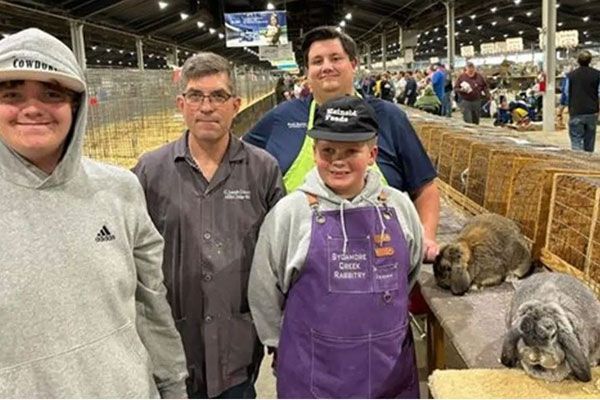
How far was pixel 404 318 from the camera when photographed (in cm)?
207

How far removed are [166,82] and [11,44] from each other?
9.34m

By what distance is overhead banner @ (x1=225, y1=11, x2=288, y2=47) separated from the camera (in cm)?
1631

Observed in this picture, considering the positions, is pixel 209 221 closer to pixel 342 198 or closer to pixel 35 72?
pixel 342 198

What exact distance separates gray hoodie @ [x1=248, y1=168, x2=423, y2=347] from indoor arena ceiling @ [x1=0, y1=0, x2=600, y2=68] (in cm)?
1222

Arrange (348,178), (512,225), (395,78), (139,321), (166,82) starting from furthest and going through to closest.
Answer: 1. (395,78)
2. (166,82)
3. (512,225)
4. (348,178)
5. (139,321)

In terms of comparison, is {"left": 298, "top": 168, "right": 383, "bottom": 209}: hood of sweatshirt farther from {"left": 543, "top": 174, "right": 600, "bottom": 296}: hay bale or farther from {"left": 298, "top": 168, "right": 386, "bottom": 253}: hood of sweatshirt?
{"left": 543, "top": 174, "right": 600, "bottom": 296}: hay bale

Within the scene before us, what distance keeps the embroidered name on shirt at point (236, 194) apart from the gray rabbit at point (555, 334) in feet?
3.52

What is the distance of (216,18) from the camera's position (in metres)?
23.5

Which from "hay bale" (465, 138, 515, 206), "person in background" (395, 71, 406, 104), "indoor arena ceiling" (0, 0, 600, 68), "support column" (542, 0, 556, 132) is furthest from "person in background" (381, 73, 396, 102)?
"hay bale" (465, 138, 515, 206)

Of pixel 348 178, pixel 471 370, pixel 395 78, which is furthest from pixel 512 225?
pixel 395 78

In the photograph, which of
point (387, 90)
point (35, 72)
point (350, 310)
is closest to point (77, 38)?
point (387, 90)

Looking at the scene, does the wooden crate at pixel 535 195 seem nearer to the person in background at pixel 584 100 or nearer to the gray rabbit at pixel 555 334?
the gray rabbit at pixel 555 334

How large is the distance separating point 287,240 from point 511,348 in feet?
2.98

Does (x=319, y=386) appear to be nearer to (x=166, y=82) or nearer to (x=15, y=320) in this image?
(x=15, y=320)
